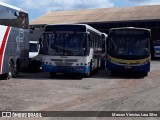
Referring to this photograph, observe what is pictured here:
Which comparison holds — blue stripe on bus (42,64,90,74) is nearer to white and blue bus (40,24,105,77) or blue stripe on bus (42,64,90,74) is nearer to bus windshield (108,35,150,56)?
white and blue bus (40,24,105,77)

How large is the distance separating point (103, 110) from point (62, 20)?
55234mm

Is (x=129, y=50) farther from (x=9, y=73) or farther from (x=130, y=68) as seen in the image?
(x=9, y=73)

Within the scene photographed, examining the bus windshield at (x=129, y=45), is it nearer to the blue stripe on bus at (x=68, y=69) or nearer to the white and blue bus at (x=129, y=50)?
the white and blue bus at (x=129, y=50)

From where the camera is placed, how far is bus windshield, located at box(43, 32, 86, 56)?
20766 millimetres

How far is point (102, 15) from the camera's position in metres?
63.4

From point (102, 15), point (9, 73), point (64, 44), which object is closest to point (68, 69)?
point (64, 44)

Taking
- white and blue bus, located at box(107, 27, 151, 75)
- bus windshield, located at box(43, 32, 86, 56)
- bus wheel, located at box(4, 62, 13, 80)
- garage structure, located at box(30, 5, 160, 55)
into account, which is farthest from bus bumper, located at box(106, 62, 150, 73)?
garage structure, located at box(30, 5, 160, 55)

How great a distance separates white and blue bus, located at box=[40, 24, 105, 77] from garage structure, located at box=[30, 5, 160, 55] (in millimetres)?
33497

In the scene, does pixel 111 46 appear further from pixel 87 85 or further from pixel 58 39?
pixel 87 85

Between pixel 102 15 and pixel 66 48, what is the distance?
43204 millimetres

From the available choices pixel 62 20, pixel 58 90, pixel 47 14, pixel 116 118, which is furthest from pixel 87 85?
pixel 47 14

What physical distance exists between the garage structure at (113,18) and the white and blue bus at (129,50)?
3069cm

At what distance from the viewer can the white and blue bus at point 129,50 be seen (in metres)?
22.5

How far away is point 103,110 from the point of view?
11.1m
